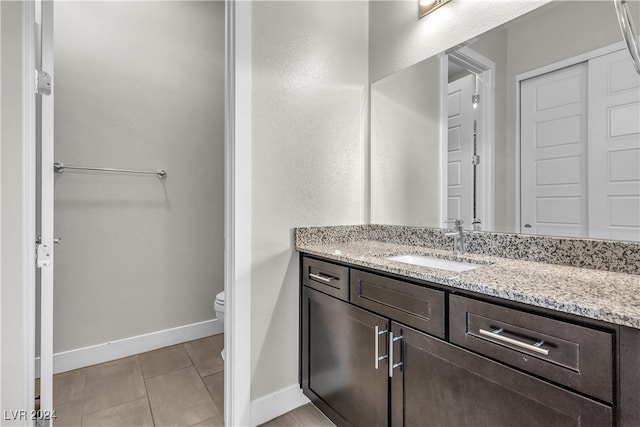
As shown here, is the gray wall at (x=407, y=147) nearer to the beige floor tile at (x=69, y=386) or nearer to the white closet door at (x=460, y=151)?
the white closet door at (x=460, y=151)

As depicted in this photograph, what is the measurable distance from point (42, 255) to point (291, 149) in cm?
115

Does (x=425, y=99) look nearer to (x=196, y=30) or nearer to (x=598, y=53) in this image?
(x=598, y=53)

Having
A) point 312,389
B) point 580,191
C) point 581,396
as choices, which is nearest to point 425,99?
point 580,191

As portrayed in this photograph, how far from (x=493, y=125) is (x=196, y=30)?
2.27 metres

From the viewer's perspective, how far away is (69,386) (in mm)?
1857

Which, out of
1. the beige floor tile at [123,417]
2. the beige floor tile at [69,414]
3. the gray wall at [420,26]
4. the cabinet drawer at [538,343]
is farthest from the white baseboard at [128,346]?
the gray wall at [420,26]

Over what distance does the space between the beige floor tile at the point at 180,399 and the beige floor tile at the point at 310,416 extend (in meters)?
0.42

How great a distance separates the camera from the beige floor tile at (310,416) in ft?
5.20

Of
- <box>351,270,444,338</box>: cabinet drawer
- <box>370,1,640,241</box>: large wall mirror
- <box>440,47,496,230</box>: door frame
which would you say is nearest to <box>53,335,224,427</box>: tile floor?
<box>351,270,444,338</box>: cabinet drawer

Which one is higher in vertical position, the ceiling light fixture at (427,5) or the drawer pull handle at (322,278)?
the ceiling light fixture at (427,5)

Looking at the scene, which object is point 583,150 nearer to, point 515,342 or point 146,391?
point 515,342

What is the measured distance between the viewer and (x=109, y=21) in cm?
213

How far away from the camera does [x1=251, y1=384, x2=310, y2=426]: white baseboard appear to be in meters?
1.58

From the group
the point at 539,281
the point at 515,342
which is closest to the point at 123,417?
the point at 515,342
